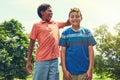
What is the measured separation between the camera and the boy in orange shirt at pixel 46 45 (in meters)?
7.94

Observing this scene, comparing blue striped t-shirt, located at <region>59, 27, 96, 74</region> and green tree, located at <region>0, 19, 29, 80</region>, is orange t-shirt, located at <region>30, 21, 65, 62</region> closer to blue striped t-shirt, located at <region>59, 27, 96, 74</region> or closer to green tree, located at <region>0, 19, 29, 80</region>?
blue striped t-shirt, located at <region>59, 27, 96, 74</region>

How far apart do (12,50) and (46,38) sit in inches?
2313

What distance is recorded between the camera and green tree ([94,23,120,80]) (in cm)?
5278

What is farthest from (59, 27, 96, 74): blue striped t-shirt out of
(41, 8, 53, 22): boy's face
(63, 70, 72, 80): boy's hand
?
(41, 8, 53, 22): boy's face

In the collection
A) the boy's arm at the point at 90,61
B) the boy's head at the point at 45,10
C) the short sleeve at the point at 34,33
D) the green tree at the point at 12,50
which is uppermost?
the boy's head at the point at 45,10

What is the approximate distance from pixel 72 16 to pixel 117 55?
4818cm

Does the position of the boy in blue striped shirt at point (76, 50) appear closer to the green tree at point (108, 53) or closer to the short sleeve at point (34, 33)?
the short sleeve at point (34, 33)

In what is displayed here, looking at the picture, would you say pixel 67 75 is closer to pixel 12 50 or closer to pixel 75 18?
pixel 75 18

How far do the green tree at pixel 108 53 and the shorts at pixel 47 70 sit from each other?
144 ft

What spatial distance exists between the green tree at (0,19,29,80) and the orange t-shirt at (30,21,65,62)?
55692 mm

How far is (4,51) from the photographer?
211 ft

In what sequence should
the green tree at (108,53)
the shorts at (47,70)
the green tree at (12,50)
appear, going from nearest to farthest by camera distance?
1. the shorts at (47,70)
2. the green tree at (108,53)
3. the green tree at (12,50)

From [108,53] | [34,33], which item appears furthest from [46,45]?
[108,53]

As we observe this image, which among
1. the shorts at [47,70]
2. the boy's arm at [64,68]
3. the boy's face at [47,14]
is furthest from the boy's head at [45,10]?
the boy's arm at [64,68]
